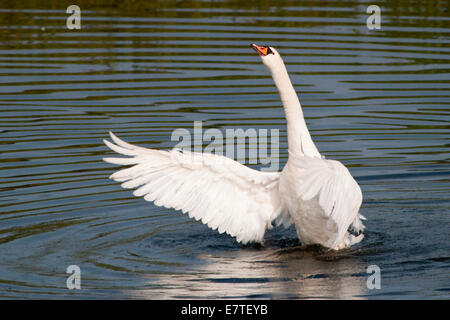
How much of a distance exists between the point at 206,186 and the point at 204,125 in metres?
4.55

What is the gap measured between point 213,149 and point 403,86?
4.60 m

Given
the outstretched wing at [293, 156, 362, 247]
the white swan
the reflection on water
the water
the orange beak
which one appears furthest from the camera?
the orange beak

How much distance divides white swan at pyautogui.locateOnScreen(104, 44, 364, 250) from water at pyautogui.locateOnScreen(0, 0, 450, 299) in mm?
298

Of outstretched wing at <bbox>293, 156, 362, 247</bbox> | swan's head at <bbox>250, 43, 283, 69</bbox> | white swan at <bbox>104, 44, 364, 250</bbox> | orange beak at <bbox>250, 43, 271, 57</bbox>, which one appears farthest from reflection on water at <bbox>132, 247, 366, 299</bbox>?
orange beak at <bbox>250, 43, 271, 57</bbox>

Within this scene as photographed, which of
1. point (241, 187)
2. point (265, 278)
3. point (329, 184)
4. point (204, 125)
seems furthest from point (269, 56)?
point (204, 125)

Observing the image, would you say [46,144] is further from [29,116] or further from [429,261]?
[429,261]

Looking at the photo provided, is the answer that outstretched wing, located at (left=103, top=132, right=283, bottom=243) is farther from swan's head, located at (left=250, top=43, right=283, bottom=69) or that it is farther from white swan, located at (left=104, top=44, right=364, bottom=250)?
swan's head, located at (left=250, top=43, right=283, bottom=69)

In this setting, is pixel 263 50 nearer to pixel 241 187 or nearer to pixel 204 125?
pixel 241 187

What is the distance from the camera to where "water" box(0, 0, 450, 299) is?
10836 mm

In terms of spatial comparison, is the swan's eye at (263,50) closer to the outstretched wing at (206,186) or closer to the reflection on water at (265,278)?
the outstretched wing at (206,186)

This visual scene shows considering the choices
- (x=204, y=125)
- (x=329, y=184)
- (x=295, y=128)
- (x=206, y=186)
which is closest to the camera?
(x=329, y=184)

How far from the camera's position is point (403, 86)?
1833 centimetres

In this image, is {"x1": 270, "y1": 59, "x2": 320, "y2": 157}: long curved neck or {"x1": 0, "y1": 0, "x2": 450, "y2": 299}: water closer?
{"x1": 0, "y1": 0, "x2": 450, "y2": 299}: water

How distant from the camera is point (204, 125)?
16.1m
